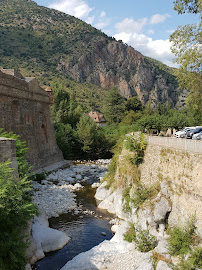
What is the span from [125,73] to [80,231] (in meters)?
132

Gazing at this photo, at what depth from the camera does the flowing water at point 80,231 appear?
1052 cm

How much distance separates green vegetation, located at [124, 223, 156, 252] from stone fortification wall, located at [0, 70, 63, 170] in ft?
44.1

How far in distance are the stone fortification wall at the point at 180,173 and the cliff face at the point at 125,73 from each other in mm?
109972

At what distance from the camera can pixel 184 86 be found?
13961 mm

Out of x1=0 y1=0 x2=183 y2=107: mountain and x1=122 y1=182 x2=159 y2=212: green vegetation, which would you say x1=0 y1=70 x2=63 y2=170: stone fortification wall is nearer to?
x1=122 y1=182 x2=159 y2=212: green vegetation

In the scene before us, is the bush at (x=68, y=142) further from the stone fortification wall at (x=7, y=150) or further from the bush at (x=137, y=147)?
the stone fortification wall at (x=7, y=150)

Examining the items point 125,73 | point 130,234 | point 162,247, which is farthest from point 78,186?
point 125,73

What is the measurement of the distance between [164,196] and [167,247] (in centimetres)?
246

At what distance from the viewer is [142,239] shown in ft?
33.2

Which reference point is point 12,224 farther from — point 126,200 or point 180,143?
point 180,143

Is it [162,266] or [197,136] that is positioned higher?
[197,136]

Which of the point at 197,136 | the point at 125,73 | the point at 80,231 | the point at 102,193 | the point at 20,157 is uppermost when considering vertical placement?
the point at 125,73

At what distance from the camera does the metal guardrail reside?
9.69m

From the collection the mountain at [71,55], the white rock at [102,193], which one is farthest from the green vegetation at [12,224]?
the mountain at [71,55]
